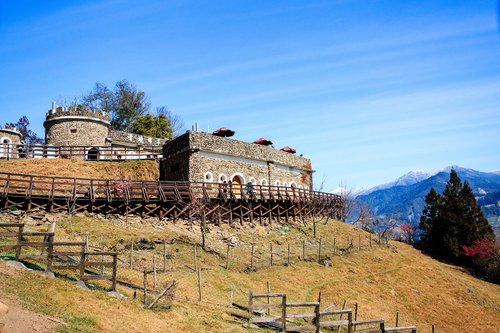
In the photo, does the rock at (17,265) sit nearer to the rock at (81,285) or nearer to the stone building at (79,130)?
the rock at (81,285)

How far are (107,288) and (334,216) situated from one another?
32734 mm

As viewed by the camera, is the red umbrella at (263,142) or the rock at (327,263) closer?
the rock at (327,263)

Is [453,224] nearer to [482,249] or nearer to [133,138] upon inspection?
[482,249]

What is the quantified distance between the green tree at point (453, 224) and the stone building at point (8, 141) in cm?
4171

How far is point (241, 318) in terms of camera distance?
55.3 feet

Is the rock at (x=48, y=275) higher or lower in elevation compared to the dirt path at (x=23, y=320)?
higher

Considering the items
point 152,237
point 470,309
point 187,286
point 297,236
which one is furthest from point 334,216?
point 187,286

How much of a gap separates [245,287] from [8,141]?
98.3 feet

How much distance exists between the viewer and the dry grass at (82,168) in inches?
1345

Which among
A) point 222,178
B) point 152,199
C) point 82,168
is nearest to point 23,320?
point 152,199

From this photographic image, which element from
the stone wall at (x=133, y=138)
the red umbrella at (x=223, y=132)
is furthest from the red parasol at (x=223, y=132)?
the stone wall at (x=133, y=138)

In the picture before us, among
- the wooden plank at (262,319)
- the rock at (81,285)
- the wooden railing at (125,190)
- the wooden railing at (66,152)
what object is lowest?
the wooden plank at (262,319)

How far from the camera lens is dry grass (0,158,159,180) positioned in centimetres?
3416

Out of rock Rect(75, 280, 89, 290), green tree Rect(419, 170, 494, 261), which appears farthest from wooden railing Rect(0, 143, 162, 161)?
green tree Rect(419, 170, 494, 261)
